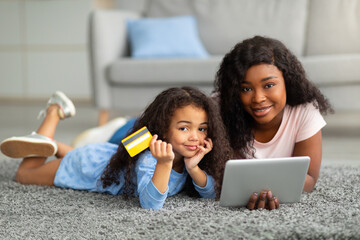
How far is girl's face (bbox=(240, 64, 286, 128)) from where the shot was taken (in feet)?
4.82

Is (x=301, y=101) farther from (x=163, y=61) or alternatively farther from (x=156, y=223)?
(x=163, y=61)

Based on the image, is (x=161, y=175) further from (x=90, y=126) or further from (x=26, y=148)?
(x=90, y=126)

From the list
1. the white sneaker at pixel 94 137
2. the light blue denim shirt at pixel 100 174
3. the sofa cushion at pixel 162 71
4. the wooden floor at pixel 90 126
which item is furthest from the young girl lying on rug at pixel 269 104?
the sofa cushion at pixel 162 71

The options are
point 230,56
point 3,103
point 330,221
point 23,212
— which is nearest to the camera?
point 330,221

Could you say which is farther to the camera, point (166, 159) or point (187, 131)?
point (187, 131)

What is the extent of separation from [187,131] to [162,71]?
4.65ft

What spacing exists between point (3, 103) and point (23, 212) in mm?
3779

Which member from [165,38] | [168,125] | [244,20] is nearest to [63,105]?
[168,125]

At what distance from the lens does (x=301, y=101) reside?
61.6 inches

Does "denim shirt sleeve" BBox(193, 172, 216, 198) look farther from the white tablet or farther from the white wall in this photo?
the white wall

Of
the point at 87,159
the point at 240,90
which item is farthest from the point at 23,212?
the point at 240,90

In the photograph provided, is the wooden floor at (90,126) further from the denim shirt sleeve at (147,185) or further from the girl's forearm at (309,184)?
the denim shirt sleeve at (147,185)

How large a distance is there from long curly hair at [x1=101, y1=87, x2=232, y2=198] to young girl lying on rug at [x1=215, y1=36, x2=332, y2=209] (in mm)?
148

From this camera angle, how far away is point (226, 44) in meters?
3.13
